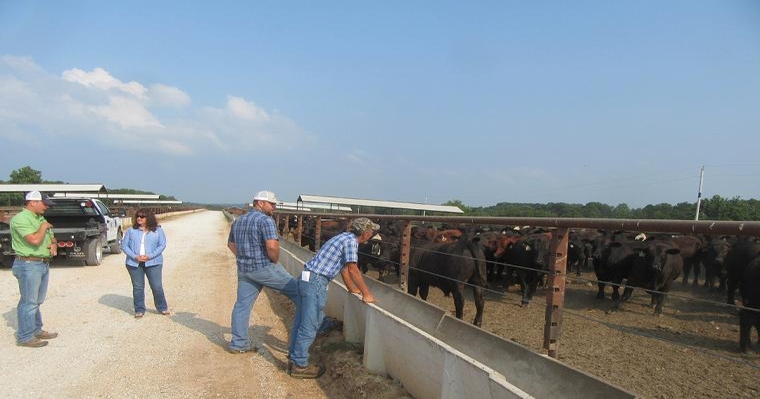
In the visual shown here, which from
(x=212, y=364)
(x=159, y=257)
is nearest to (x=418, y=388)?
(x=212, y=364)

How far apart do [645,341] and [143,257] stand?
8.00 m

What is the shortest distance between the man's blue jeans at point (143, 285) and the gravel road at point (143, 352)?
0.21 m

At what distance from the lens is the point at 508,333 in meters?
7.42

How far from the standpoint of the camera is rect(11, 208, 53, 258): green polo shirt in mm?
5445

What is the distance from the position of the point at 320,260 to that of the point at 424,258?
415 cm

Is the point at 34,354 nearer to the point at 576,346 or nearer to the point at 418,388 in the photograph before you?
the point at 418,388

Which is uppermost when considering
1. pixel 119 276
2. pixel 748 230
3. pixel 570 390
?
pixel 748 230

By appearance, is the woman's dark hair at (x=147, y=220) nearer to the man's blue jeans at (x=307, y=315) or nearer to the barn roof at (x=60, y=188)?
Result: the man's blue jeans at (x=307, y=315)

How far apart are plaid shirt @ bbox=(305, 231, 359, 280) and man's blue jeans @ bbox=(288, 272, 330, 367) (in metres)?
0.09

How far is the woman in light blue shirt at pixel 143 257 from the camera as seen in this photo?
22.9 feet

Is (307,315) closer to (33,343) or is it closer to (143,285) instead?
(33,343)

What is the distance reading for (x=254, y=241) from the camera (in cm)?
534

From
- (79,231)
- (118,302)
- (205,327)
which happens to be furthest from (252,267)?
(79,231)

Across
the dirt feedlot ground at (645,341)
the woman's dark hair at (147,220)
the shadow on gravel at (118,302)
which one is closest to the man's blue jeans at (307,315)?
the dirt feedlot ground at (645,341)
